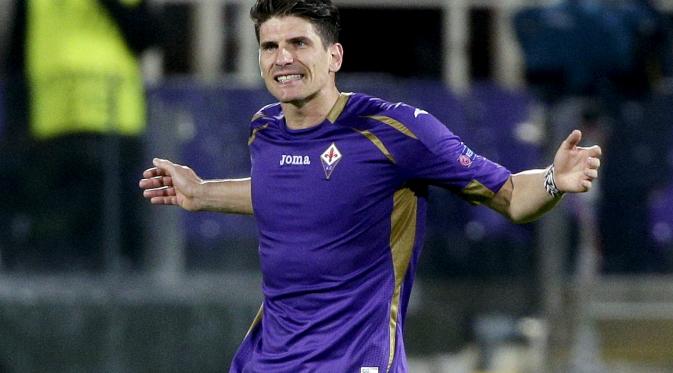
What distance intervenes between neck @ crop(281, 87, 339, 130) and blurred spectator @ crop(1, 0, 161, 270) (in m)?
3.70

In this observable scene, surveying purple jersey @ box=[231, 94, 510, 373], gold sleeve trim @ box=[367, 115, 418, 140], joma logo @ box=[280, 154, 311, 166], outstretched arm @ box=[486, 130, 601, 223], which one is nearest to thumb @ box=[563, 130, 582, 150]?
outstretched arm @ box=[486, 130, 601, 223]

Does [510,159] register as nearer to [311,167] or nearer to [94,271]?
[94,271]

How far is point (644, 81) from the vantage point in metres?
9.59

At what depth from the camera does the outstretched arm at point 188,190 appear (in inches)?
216

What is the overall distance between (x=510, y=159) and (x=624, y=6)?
1.12 metres

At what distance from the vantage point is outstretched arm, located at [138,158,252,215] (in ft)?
18.0

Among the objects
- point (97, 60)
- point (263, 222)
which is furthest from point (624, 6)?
point (263, 222)

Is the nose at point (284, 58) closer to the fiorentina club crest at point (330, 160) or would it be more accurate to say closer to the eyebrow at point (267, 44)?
the eyebrow at point (267, 44)

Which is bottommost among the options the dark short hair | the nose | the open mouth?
the open mouth

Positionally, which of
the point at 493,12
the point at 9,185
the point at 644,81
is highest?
the point at 493,12

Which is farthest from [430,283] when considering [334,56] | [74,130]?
[334,56]

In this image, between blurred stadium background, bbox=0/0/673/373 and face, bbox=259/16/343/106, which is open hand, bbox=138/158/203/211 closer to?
face, bbox=259/16/343/106

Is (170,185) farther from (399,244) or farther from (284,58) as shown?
(399,244)

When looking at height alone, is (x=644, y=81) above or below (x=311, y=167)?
above
